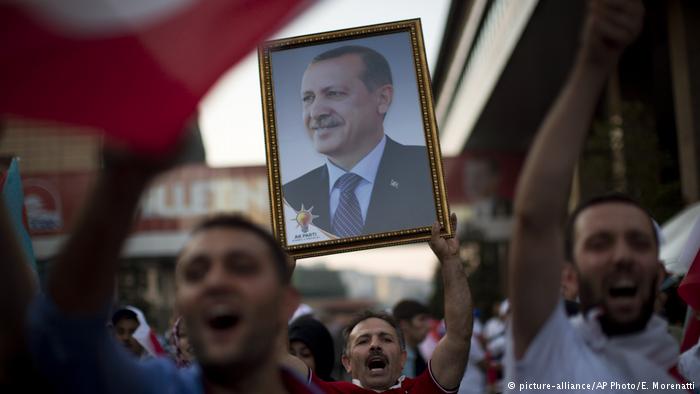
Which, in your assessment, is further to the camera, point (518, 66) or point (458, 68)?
point (458, 68)

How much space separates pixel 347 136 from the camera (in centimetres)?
486

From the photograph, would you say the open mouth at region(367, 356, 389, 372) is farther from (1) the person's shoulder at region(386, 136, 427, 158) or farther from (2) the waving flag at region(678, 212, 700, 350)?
(2) the waving flag at region(678, 212, 700, 350)

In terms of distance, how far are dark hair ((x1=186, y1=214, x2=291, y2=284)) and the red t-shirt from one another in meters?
1.68

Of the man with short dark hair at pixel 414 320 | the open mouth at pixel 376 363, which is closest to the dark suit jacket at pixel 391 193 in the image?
the open mouth at pixel 376 363

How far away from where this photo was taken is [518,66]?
3228 centimetres

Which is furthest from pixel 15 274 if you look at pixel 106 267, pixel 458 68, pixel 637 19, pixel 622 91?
pixel 458 68

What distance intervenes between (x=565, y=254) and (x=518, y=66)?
3020 centimetres

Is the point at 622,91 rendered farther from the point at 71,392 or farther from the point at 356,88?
the point at 71,392

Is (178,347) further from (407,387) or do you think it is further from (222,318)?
(222,318)

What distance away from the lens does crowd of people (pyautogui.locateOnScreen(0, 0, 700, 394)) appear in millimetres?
2275

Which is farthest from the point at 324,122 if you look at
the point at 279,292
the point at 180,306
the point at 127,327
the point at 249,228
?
the point at 127,327

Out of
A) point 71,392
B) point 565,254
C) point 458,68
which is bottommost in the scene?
point 71,392

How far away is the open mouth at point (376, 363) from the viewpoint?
17.4 feet

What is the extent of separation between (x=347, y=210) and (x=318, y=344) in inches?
67.8
